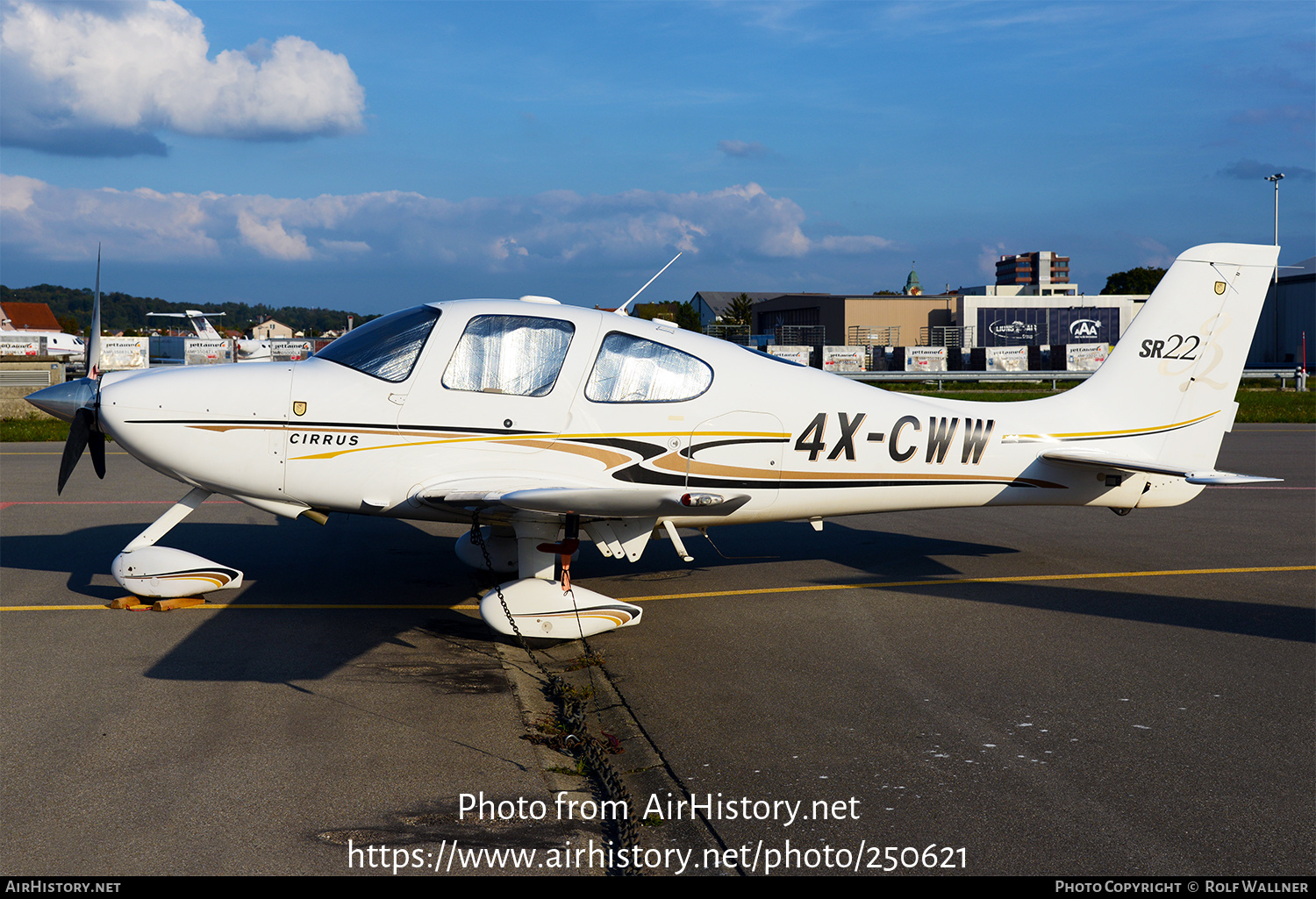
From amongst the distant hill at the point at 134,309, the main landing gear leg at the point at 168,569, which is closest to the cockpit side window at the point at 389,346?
the main landing gear leg at the point at 168,569

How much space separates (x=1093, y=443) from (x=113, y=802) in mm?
7165

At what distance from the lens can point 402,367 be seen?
6246 millimetres

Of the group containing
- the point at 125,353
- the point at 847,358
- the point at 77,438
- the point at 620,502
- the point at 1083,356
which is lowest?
the point at 620,502

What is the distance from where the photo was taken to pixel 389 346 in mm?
6312

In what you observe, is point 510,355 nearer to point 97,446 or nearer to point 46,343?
point 97,446

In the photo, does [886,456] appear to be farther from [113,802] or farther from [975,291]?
[975,291]

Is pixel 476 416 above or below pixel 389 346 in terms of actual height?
below

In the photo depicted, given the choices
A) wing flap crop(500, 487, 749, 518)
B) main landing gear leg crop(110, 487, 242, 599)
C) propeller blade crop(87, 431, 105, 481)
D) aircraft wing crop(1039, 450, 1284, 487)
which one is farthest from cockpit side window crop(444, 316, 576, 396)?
aircraft wing crop(1039, 450, 1284, 487)

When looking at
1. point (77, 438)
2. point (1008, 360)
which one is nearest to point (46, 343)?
point (1008, 360)

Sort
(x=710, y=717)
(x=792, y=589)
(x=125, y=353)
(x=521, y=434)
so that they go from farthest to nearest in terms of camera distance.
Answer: (x=125, y=353) < (x=792, y=589) < (x=521, y=434) < (x=710, y=717)

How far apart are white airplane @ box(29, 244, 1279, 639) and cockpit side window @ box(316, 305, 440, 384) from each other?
0.01m

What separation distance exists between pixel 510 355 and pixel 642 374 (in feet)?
3.07

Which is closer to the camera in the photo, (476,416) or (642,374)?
(476,416)

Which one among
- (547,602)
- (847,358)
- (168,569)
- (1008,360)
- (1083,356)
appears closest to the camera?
(547,602)
